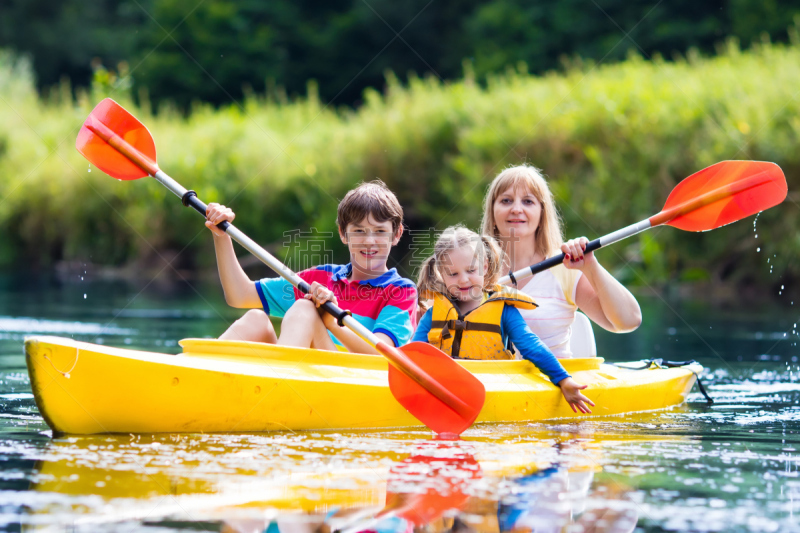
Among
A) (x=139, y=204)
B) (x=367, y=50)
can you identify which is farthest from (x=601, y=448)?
(x=367, y=50)

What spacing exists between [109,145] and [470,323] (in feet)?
5.50

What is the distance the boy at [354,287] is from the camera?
11.4ft

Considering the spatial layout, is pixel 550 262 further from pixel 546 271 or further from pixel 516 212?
pixel 516 212

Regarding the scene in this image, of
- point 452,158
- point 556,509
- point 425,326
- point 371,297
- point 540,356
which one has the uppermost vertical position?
point 452,158

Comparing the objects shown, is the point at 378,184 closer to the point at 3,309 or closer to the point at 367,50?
the point at 3,309

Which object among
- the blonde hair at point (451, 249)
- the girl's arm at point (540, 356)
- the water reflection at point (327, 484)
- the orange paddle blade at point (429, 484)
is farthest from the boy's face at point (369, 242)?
the orange paddle blade at point (429, 484)

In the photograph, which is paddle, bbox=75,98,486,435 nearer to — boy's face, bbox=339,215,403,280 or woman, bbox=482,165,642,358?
boy's face, bbox=339,215,403,280

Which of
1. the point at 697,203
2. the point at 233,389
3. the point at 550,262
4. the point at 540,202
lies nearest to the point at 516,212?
the point at 540,202

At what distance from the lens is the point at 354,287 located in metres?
3.59

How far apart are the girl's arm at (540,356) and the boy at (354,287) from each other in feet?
1.26

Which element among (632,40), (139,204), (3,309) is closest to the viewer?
(3,309)

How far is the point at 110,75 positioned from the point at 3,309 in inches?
307

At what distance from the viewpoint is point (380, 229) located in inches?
138

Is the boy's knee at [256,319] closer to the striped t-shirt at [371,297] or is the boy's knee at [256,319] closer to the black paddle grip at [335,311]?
the striped t-shirt at [371,297]
